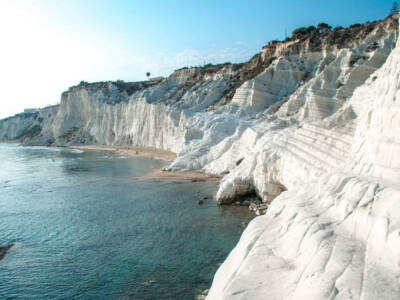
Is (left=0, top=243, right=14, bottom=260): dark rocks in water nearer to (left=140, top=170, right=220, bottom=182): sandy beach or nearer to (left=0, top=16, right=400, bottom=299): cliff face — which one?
(left=0, top=16, right=400, bottom=299): cliff face

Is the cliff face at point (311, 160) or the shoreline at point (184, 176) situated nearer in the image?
the cliff face at point (311, 160)

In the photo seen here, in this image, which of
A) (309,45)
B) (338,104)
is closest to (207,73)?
(309,45)

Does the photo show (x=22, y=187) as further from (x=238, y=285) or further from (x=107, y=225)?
(x=238, y=285)

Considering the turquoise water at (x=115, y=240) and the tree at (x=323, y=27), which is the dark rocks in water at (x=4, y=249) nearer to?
the turquoise water at (x=115, y=240)

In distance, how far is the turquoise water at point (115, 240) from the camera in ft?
40.7

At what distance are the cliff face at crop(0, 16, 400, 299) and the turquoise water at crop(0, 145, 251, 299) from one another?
12.6 ft

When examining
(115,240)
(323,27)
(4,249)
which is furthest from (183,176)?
(323,27)

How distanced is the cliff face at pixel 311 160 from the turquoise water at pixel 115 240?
3830 mm

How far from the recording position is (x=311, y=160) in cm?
1617

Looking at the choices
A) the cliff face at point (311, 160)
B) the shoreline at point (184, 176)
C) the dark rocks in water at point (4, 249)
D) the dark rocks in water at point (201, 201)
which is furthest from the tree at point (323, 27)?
the dark rocks in water at point (4, 249)

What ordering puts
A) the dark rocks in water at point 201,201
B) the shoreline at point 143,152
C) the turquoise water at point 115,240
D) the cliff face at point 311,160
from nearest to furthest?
the cliff face at point 311,160, the turquoise water at point 115,240, the dark rocks in water at point 201,201, the shoreline at point 143,152

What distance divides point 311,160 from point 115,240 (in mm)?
11178

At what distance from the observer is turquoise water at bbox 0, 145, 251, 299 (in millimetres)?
12406

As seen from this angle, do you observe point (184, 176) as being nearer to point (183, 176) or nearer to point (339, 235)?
point (183, 176)
